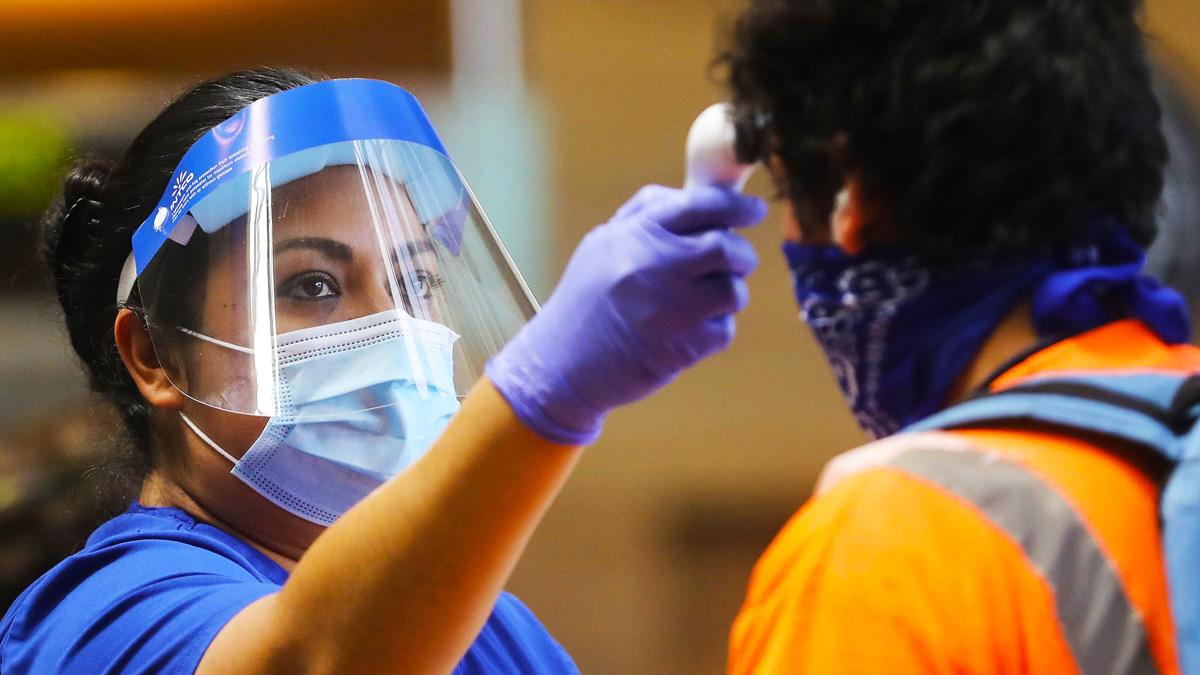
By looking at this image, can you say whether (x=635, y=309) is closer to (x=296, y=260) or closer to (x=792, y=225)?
(x=792, y=225)

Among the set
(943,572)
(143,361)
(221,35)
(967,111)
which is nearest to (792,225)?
(967,111)

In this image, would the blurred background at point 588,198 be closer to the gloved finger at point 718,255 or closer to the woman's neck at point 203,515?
the woman's neck at point 203,515

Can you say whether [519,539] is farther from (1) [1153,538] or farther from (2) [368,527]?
(1) [1153,538]

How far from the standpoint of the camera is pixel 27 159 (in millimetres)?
3473

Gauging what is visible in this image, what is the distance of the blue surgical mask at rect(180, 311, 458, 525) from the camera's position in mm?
1386

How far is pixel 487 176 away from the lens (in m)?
3.62

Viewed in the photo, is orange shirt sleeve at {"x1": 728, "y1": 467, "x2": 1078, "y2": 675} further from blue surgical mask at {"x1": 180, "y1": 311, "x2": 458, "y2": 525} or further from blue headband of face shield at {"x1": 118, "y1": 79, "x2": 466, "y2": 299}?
blue headband of face shield at {"x1": 118, "y1": 79, "x2": 466, "y2": 299}

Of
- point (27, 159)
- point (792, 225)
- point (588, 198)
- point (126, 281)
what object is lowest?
point (588, 198)

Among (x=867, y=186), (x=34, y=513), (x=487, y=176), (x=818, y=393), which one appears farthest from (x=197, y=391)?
(x=818, y=393)

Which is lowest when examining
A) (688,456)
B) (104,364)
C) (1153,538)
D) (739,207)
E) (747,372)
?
(688,456)

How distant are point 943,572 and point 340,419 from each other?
837mm

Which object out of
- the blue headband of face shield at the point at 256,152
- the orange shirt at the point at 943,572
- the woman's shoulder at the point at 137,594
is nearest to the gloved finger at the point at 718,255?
the orange shirt at the point at 943,572

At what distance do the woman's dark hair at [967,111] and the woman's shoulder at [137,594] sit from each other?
0.71m

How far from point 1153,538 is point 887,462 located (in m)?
0.16
